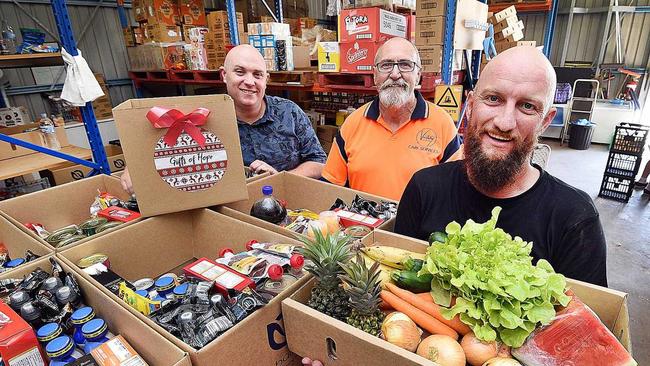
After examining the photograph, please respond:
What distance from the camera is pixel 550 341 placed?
0.83m

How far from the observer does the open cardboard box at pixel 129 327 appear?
3.16 feet

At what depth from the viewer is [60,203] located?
85.8 inches

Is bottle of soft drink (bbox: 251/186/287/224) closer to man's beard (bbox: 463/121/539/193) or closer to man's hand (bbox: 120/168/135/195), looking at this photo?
man's hand (bbox: 120/168/135/195)

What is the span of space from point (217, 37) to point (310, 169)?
12.2 ft

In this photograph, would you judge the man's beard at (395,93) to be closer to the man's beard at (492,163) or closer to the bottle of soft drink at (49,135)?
the man's beard at (492,163)

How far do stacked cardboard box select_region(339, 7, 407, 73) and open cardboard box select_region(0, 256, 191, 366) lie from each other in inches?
119

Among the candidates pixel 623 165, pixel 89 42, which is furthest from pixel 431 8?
pixel 89 42

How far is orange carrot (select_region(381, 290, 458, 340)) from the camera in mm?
919

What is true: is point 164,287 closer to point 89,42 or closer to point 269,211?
point 269,211

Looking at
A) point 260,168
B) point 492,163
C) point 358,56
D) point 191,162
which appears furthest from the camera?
point 358,56

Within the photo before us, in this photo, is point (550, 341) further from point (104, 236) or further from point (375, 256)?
point (104, 236)

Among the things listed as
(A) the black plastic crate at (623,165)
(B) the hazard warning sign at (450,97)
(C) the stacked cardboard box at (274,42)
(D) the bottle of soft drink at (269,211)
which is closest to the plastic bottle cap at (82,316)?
(D) the bottle of soft drink at (269,211)

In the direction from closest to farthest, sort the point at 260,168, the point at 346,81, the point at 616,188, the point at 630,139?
the point at 260,168 → the point at 346,81 → the point at 630,139 → the point at 616,188

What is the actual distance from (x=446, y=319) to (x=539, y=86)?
0.82 meters
